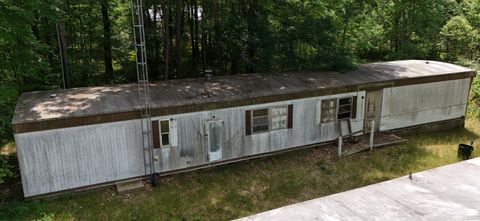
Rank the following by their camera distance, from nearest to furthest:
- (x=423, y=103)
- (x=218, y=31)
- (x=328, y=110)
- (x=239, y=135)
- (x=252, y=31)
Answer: (x=239, y=135) < (x=328, y=110) < (x=423, y=103) < (x=252, y=31) < (x=218, y=31)

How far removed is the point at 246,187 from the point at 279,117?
8.73 ft

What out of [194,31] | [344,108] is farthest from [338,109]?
[194,31]

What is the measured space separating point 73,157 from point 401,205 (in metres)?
7.95

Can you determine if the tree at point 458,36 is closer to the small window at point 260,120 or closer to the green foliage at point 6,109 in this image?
the small window at point 260,120

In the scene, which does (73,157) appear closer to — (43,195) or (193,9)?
(43,195)

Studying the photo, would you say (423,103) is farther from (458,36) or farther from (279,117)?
(458,36)

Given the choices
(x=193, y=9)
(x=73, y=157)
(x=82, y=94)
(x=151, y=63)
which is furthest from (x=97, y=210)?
(x=193, y=9)

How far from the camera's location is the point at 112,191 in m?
10.5

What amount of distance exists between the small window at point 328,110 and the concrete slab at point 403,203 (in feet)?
17.9

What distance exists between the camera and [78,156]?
33.0ft

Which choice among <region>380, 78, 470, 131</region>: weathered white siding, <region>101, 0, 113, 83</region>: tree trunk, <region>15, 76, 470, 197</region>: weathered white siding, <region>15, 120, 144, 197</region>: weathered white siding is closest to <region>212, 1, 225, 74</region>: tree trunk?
<region>101, 0, 113, 83</region>: tree trunk

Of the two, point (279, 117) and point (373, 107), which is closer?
point (279, 117)

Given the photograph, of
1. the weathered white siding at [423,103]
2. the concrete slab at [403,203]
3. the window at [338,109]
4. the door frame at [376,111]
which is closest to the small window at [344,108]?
the window at [338,109]

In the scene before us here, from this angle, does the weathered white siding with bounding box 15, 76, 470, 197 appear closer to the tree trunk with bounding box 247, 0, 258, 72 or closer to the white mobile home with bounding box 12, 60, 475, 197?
the white mobile home with bounding box 12, 60, 475, 197
